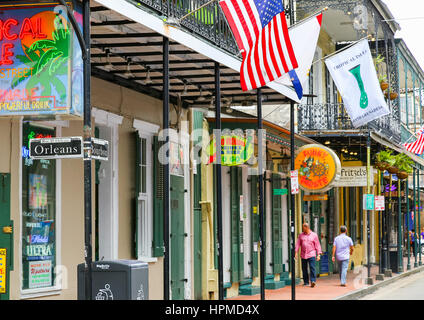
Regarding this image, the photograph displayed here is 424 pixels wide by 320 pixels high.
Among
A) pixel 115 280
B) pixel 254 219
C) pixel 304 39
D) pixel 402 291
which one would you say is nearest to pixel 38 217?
pixel 115 280

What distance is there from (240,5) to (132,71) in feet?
7.66

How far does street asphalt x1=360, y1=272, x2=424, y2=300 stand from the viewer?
1953 cm

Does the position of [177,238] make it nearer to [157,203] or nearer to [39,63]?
[157,203]

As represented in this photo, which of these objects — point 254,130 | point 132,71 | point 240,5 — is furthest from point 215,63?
A: point 254,130

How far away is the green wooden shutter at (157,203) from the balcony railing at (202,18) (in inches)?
109

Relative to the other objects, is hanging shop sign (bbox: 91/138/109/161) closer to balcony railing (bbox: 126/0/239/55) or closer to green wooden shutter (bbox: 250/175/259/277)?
balcony railing (bbox: 126/0/239/55)

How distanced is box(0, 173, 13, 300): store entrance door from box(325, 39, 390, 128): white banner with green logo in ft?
34.7

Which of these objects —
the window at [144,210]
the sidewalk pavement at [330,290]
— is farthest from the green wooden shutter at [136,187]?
the sidewalk pavement at [330,290]

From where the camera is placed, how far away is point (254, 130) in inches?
705

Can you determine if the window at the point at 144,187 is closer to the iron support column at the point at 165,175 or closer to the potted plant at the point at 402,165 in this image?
the iron support column at the point at 165,175

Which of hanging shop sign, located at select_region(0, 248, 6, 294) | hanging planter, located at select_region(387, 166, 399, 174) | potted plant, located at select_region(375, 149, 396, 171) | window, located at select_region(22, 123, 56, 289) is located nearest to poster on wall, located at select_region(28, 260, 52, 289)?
window, located at select_region(22, 123, 56, 289)

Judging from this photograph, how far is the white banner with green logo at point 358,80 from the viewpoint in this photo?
19.4 metres
